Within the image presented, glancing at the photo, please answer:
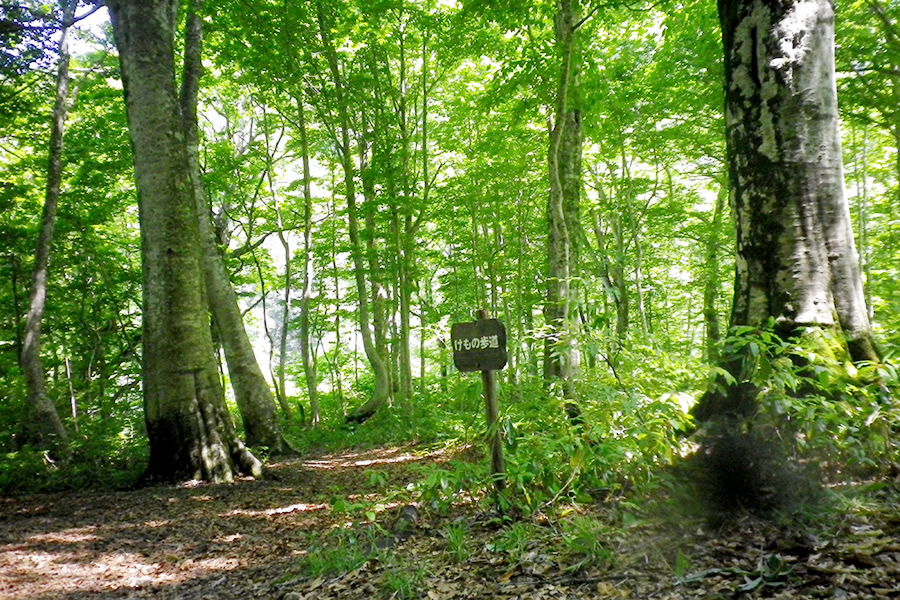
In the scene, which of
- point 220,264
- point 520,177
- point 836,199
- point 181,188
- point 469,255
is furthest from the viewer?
point 469,255

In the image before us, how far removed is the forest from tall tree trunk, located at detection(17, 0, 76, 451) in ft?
0.19

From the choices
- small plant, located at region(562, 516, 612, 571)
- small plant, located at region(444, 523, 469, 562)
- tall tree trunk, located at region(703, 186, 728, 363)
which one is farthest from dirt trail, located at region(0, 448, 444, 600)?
tall tree trunk, located at region(703, 186, 728, 363)

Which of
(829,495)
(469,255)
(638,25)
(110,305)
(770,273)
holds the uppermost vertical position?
(638,25)

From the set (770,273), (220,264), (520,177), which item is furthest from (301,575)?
(520,177)

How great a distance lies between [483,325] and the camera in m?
4.32

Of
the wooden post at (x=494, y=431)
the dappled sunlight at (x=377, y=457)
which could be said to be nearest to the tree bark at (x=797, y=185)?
the wooden post at (x=494, y=431)

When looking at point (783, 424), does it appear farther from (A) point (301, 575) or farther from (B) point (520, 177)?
(B) point (520, 177)

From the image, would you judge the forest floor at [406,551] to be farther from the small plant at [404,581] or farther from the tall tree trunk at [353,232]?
the tall tree trunk at [353,232]

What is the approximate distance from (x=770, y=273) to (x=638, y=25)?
11688mm

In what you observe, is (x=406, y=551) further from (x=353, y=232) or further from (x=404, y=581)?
(x=353, y=232)

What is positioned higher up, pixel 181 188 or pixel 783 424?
pixel 181 188

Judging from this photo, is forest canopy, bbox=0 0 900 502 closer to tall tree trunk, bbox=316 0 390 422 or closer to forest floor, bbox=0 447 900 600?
tall tree trunk, bbox=316 0 390 422

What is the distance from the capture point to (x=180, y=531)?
5.02 meters

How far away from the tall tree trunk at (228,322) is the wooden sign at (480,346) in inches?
224
